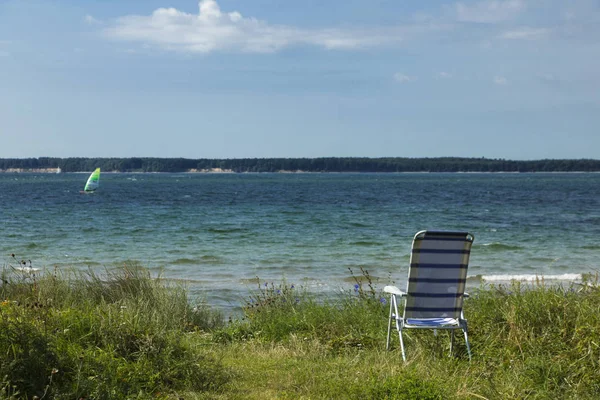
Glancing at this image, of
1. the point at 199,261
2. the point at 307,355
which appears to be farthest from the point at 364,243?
the point at 307,355

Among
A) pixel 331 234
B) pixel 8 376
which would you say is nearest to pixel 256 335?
pixel 8 376

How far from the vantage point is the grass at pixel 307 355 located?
13.4 feet

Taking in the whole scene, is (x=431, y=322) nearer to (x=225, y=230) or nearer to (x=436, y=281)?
(x=436, y=281)

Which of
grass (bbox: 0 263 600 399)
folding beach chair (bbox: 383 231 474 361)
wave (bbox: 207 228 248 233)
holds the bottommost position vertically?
wave (bbox: 207 228 248 233)

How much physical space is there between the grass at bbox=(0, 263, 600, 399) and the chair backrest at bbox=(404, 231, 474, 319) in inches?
12.0

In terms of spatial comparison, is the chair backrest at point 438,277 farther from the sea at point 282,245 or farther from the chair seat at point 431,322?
the sea at point 282,245

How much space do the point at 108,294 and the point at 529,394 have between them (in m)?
4.50

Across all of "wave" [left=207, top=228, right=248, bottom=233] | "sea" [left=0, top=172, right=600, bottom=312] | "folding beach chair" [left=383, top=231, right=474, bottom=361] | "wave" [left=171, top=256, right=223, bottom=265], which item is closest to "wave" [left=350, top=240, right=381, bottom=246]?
"sea" [left=0, top=172, right=600, bottom=312]

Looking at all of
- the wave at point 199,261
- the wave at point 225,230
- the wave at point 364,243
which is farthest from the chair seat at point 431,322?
the wave at point 225,230

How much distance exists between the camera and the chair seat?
5277 mm

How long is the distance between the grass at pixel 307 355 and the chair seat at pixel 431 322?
210 millimetres

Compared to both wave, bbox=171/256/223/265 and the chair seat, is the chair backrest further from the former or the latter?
wave, bbox=171/256/223/265

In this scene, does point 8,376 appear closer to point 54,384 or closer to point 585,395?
point 54,384

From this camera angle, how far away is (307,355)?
5.41 m
